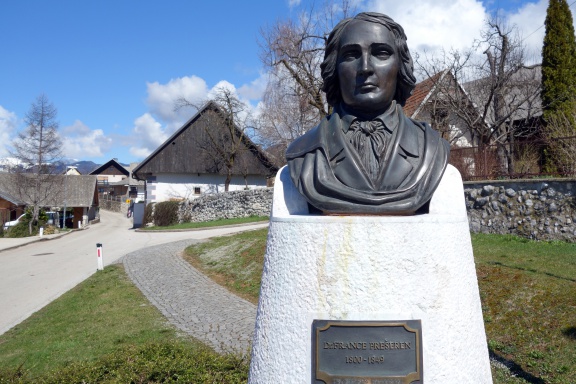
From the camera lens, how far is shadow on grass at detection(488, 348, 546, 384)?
4.64 meters

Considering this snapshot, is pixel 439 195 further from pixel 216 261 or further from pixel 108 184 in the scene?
pixel 108 184

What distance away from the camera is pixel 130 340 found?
629 cm

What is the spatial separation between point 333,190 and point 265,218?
19322 mm

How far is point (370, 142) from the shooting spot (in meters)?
3.24

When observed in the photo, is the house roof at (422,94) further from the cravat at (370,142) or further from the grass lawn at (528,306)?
the cravat at (370,142)

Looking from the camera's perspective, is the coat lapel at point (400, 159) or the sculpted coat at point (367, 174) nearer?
the sculpted coat at point (367, 174)

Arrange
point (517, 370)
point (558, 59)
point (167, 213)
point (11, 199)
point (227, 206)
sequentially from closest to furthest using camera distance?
point (517, 370) < point (558, 59) < point (227, 206) < point (167, 213) < point (11, 199)

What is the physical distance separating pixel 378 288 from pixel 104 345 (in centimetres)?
464

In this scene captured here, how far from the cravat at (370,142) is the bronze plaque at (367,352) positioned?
941 mm

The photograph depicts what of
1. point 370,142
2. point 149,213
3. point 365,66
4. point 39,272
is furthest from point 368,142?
point 149,213

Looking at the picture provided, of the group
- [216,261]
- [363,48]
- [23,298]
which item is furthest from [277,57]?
[363,48]

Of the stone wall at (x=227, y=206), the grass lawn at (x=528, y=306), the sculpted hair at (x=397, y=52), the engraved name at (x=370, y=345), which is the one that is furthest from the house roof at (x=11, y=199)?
the engraved name at (x=370, y=345)

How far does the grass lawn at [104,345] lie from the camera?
4.46 m

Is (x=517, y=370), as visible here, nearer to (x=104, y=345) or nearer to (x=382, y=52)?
(x=382, y=52)
